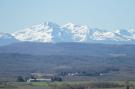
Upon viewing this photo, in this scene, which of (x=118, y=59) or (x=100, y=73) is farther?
(x=118, y=59)

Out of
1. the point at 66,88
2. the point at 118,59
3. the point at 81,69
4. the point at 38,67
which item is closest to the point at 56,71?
the point at 81,69

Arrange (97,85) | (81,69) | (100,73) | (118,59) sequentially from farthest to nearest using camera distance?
(118,59), (81,69), (100,73), (97,85)

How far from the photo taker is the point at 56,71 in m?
127

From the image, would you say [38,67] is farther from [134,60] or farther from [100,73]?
[134,60]

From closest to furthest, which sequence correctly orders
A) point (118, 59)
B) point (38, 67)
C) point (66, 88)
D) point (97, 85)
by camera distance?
1. point (66, 88)
2. point (97, 85)
3. point (38, 67)
4. point (118, 59)

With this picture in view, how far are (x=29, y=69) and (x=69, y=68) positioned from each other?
9184 millimetres

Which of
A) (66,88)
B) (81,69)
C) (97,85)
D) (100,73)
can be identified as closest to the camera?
(66,88)

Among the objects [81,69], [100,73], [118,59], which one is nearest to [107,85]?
[100,73]

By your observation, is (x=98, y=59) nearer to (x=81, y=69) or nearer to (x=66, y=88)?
(x=81, y=69)

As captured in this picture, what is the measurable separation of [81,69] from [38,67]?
573 inches

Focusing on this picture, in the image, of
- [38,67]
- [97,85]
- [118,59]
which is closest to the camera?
[97,85]

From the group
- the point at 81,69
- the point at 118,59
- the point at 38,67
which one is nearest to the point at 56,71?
the point at 81,69

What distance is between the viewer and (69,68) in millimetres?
135375

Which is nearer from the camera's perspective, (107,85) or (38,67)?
(107,85)
